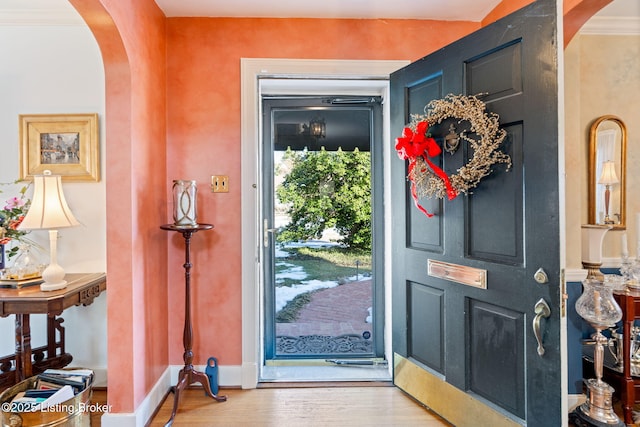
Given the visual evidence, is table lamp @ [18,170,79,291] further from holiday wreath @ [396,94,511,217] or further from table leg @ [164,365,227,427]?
holiday wreath @ [396,94,511,217]

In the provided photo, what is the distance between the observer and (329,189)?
2.75 m

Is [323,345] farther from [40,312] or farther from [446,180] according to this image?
[40,312]

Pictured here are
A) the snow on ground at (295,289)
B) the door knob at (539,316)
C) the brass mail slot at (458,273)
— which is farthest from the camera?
the snow on ground at (295,289)

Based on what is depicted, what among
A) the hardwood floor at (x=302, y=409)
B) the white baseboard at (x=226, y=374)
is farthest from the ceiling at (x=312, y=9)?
the hardwood floor at (x=302, y=409)

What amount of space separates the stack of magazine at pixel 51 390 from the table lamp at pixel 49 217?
1.60 ft

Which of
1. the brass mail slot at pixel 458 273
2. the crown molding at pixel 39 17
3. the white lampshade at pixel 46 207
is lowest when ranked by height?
the brass mail slot at pixel 458 273

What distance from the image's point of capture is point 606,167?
7.48ft

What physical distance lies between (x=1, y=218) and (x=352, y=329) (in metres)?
2.59

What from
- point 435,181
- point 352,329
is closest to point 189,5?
point 435,181

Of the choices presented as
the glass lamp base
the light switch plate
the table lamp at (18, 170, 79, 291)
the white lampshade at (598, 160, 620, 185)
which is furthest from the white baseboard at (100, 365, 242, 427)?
the white lampshade at (598, 160, 620, 185)

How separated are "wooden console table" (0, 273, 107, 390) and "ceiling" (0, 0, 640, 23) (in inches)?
71.4

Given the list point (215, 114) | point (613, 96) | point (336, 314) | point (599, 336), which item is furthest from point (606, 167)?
point (215, 114)

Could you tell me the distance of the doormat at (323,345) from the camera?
2738 millimetres

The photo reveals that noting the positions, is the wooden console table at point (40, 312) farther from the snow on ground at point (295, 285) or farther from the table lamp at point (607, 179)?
the table lamp at point (607, 179)
